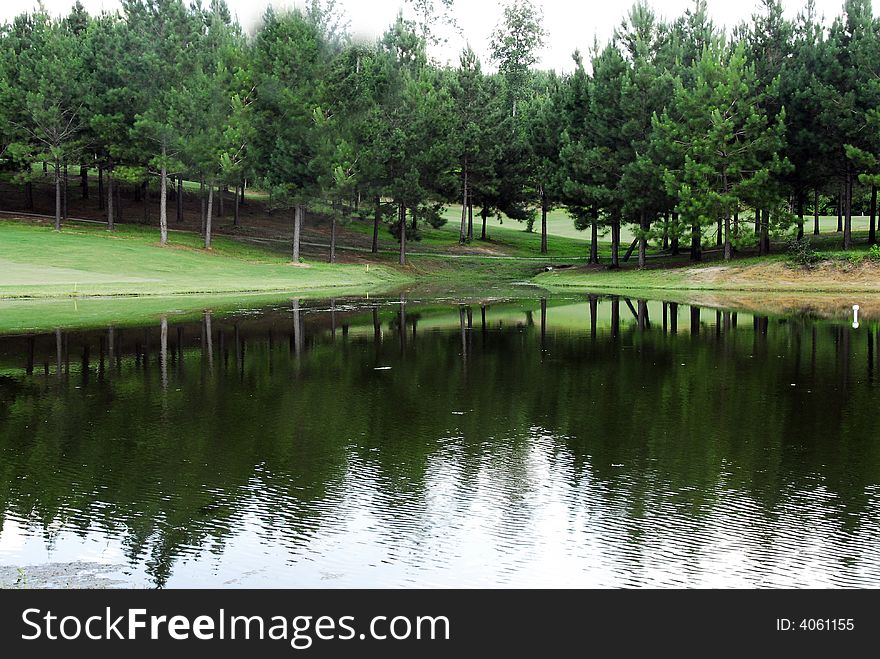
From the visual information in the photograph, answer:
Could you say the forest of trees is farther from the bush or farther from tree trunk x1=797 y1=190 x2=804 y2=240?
the bush

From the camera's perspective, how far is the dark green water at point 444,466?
33.8 ft

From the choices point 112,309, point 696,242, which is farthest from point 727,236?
point 112,309

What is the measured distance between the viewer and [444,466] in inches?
Result: 570

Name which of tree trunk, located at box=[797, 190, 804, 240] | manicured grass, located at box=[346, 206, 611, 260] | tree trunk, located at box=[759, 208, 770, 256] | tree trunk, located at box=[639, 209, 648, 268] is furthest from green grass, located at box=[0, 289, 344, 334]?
manicured grass, located at box=[346, 206, 611, 260]

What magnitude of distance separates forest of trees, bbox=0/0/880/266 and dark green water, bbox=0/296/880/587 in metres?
34.6

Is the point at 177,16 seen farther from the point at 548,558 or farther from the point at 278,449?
the point at 548,558

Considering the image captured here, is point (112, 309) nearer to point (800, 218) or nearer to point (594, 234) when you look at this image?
point (594, 234)

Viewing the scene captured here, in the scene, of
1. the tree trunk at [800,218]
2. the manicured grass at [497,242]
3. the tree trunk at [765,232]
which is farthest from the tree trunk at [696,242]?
the manicured grass at [497,242]

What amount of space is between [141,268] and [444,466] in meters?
49.2

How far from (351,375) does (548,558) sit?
1428cm

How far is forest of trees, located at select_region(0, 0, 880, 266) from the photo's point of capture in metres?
60.0

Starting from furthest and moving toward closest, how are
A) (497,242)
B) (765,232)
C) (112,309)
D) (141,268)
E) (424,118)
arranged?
(497,242) < (424,118) < (765,232) < (141,268) < (112,309)

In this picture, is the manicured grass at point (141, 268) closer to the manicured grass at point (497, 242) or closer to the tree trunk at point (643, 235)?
the tree trunk at point (643, 235)
